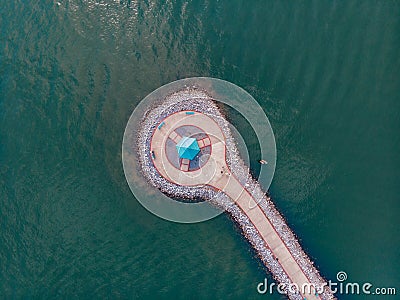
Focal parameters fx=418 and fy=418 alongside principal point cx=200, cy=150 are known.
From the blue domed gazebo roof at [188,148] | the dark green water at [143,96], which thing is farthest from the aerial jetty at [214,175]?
the dark green water at [143,96]

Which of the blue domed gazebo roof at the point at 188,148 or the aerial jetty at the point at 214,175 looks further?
the aerial jetty at the point at 214,175

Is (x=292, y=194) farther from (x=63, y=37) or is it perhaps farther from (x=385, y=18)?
(x=63, y=37)

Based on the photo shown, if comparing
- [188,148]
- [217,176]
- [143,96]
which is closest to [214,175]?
[217,176]

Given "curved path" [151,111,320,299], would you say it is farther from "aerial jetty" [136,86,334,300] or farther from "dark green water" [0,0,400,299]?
"dark green water" [0,0,400,299]

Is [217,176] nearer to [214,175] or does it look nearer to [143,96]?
[214,175]

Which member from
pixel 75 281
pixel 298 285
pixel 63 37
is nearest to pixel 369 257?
pixel 298 285

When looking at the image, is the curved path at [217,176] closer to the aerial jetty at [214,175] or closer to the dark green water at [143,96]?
the aerial jetty at [214,175]

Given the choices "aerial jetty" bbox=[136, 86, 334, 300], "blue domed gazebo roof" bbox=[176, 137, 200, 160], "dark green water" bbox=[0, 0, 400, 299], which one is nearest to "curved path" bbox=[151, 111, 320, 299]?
"aerial jetty" bbox=[136, 86, 334, 300]
